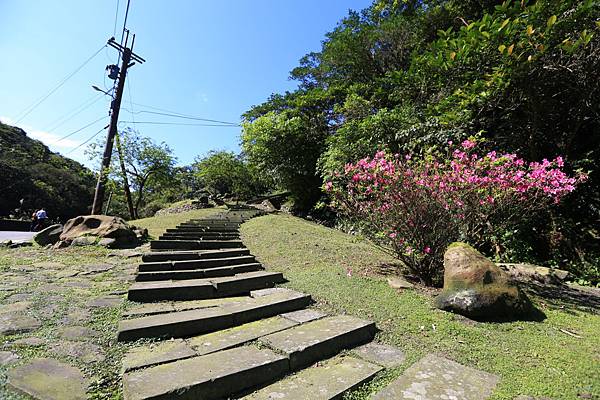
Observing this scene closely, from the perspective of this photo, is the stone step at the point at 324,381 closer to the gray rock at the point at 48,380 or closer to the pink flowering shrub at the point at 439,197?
the gray rock at the point at 48,380

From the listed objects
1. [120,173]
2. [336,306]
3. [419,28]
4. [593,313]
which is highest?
[419,28]

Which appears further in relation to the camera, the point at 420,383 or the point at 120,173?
the point at 120,173

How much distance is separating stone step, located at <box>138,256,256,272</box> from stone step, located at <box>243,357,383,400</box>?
2.58m

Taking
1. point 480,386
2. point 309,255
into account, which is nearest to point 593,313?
point 480,386

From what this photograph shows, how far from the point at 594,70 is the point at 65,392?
864 cm

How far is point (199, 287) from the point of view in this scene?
3.41m

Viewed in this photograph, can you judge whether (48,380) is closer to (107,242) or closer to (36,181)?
(107,242)

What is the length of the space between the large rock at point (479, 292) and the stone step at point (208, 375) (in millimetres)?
2153

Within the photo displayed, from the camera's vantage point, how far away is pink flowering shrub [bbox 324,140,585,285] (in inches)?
158

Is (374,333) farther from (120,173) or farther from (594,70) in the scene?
(120,173)

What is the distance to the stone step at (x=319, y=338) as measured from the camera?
7.38ft

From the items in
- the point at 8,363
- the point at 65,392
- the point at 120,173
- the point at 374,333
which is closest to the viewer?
the point at 65,392

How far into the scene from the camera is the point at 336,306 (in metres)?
3.36

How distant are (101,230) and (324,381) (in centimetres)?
599
